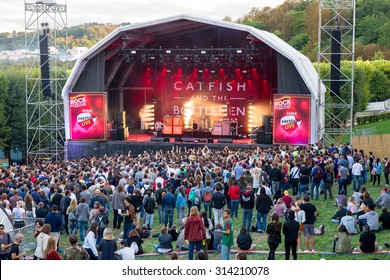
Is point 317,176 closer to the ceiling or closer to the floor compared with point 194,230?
closer to the ceiling

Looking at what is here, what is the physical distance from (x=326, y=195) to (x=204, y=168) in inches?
134

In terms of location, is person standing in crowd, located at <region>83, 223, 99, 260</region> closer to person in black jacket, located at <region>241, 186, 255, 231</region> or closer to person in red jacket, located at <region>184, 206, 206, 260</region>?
person in red jacket, located at <region>184, 206, 206, 260</region>

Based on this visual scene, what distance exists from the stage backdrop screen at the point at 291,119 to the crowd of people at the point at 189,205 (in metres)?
8.42

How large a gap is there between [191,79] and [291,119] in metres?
7.67

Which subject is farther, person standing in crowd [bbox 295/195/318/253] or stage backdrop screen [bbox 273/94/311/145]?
stage backdrop screen [bbox 273/94/311/145]

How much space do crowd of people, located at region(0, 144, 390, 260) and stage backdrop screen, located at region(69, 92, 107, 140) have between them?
35.3ft

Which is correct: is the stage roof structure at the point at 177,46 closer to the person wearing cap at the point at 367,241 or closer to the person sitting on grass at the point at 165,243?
the person sitting on grass at the point at 165,243

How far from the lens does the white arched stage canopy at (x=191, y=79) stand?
105 feet

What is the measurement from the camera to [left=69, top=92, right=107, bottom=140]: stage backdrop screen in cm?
3378

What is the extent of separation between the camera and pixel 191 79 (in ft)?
124

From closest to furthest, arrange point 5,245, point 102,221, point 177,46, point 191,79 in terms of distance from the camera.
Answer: point 5,245 < point 102,221 < point 177,46 < point 191,79

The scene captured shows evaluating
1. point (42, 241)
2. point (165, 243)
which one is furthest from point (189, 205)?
point (42, 241)

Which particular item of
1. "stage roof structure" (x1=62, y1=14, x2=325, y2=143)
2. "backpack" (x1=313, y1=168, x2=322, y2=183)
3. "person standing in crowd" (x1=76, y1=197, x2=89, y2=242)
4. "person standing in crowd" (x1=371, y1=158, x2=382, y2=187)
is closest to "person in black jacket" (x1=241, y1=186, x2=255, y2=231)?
"person standing in crowd" (x1=76, y1=197, x2=89, y2=242)

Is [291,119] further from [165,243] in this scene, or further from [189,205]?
[165,243]
